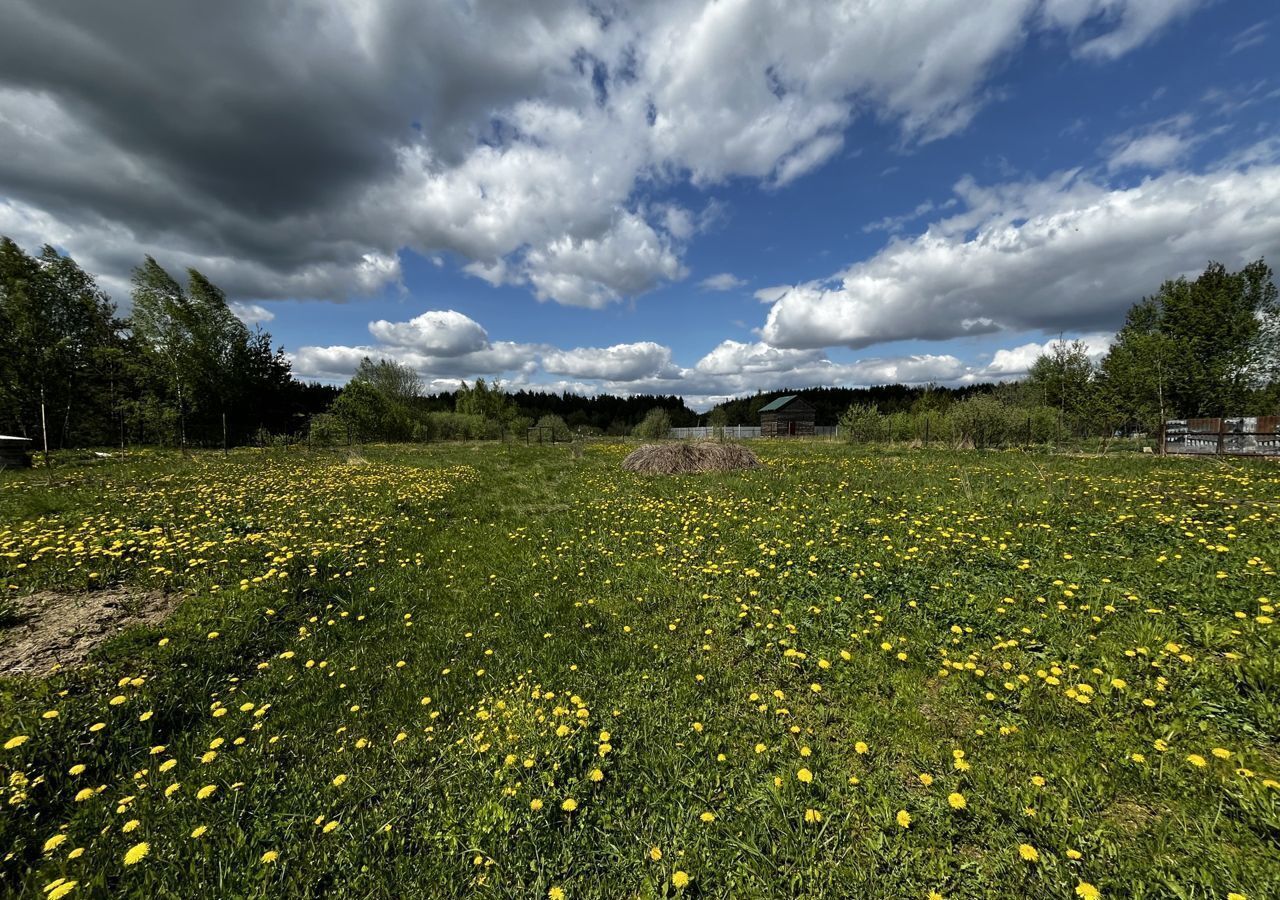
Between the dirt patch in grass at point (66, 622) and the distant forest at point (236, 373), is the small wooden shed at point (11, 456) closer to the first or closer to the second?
the distant forest at point (236, 373)

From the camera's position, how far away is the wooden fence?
55.9 ft

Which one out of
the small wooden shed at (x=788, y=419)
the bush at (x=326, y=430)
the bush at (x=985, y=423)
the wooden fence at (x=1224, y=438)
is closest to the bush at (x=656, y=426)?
the small wooden shed at (x=788, y=419)

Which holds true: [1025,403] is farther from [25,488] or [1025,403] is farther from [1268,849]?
[25,488]

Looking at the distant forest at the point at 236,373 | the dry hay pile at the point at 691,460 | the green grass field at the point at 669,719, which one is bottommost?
the green grass field at the point at 669,719

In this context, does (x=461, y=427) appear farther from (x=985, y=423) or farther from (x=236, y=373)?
(x=985, y=423)

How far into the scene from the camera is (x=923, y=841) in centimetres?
263

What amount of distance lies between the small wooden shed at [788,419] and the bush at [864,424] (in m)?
32.0

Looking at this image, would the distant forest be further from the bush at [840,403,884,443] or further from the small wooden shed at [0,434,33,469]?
the small wooden shed at [0,434,33,469]

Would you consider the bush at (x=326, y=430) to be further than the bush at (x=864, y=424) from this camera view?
No

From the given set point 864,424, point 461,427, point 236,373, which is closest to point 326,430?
point 236,373

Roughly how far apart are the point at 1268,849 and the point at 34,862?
6801mm

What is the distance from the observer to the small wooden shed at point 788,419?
69188 mm

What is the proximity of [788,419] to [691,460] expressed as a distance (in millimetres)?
57099

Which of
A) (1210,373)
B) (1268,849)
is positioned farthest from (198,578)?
(1210,373)
